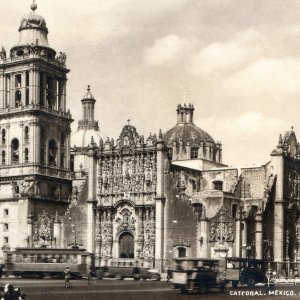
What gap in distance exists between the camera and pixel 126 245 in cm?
7650

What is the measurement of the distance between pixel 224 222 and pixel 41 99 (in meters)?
26.5

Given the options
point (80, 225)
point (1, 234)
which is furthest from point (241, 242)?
point (1, 234)

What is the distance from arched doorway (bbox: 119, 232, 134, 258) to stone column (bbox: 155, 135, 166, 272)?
4294mm

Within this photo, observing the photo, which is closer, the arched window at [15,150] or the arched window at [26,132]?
the arched window at [26,132]

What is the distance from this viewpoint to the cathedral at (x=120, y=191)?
72062 mm

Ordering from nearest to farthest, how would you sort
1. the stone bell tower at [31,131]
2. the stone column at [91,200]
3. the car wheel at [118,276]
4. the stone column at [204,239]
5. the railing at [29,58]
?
the car wheel at [118,276], the stone column at [204,239], the stone column at [91,200], the stone bell tower at [31,131], the railing at [29,58]

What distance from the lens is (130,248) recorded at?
7612 centimetres

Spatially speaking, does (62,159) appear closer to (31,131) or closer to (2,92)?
(31,131)

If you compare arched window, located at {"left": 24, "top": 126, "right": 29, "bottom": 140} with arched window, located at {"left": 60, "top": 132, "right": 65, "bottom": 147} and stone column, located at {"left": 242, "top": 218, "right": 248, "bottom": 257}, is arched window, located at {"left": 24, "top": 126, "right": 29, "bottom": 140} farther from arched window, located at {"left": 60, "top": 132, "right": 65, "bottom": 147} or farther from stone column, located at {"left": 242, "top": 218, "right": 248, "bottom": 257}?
stone column, located at {"left": 242, "top": 218, "right": 248, "bottom": 257}

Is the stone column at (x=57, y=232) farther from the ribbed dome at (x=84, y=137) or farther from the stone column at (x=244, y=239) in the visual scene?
the ribbed dome at (x=84, y=137)

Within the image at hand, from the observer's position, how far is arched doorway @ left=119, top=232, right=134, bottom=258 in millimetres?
76000

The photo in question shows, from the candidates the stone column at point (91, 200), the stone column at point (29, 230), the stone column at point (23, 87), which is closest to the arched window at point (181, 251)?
the stone column at point (91, 200)

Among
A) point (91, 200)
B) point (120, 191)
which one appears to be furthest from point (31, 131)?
point (120, 191)

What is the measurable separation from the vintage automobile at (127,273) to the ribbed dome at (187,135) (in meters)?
28.4
